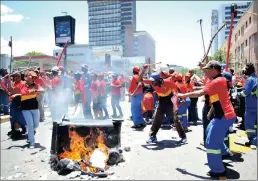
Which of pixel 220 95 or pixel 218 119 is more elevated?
pixel 220 95

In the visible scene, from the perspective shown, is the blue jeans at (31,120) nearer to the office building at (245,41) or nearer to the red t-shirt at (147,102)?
the red t-shirt at (147,102)

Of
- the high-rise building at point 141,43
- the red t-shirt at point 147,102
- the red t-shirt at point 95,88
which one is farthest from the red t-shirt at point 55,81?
the high-rise building at point 141,43

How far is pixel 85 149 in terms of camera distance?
18.7 ft

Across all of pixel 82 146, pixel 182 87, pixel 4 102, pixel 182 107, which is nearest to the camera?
pixel 82 146

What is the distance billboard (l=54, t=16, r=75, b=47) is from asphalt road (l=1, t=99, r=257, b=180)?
1430 centimetres

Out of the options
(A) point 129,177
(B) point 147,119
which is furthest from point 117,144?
(B) point 147,119

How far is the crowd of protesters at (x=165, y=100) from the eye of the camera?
4.91 m

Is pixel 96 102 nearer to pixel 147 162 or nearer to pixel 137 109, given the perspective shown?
pixel 137 109

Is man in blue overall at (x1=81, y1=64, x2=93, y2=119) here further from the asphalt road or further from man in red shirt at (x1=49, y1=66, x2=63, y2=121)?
the asphalt road

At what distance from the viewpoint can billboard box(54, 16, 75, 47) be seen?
21.3 metres

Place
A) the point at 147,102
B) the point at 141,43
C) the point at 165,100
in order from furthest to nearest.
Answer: the point at 141,43 < the point at 147,102 < the point at 165,100

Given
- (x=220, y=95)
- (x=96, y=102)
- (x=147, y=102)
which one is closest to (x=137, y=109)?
(x=147, y=102)

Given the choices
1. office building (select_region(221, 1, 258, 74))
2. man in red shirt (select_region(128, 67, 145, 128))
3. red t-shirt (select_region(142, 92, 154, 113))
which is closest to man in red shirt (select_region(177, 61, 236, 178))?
man in red shirt (select_region(128, 67, 145, 128))

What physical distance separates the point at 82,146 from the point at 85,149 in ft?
0.28
